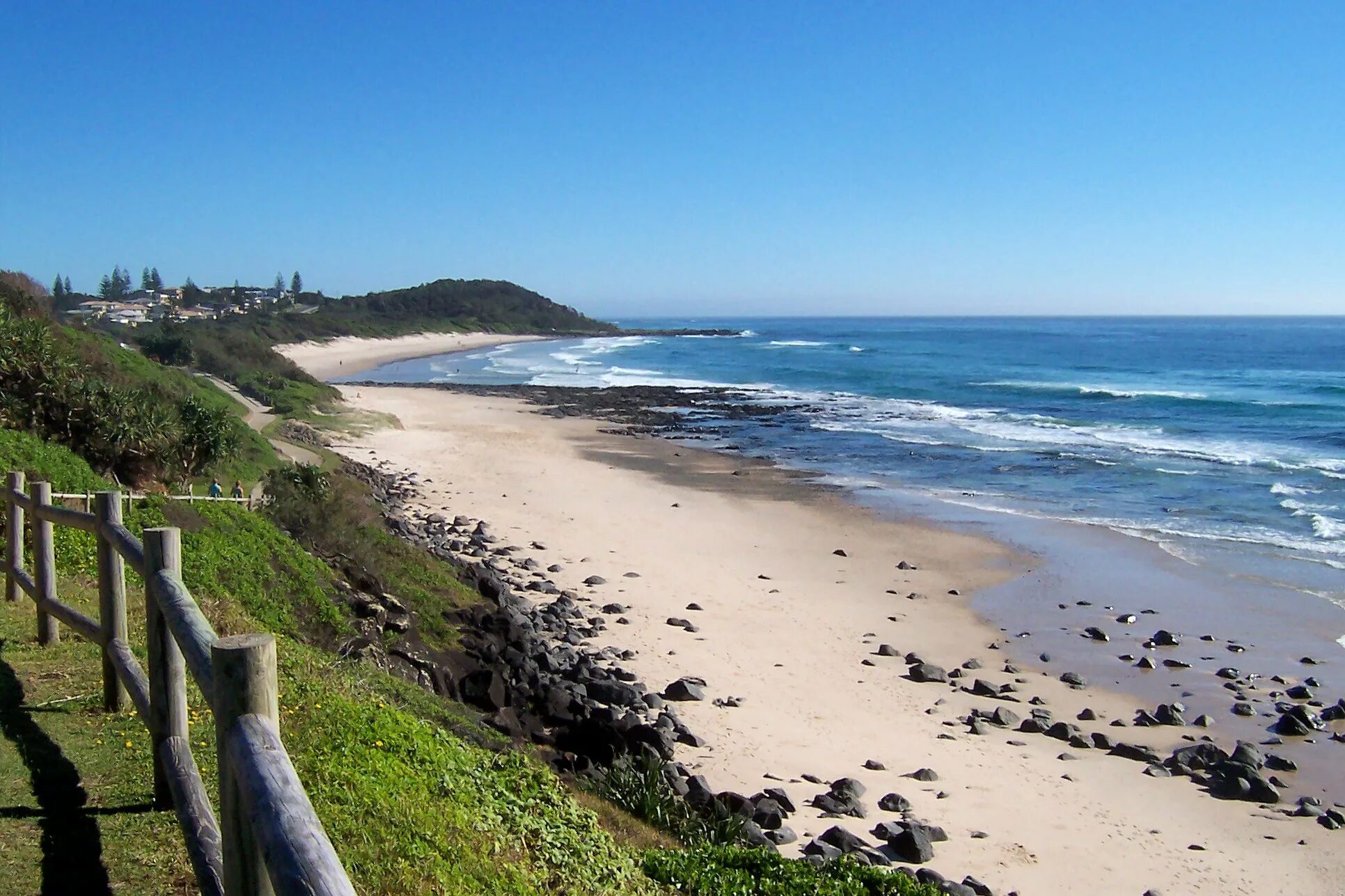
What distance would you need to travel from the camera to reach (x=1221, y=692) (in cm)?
1383

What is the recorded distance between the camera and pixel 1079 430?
4269cm

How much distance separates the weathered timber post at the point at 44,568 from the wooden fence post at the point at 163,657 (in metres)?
3.32

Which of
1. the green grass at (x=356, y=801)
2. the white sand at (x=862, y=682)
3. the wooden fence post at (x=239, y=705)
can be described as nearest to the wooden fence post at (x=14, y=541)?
the green grass at (x=356, y=801)

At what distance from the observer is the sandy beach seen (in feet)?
A: 257

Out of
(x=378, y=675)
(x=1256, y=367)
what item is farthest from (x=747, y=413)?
(x=1256, y=367)

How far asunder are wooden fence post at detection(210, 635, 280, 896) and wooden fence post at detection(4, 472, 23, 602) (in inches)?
258

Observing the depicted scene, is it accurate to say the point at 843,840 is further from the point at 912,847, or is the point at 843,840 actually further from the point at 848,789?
the point at 848,789

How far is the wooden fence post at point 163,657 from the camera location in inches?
181

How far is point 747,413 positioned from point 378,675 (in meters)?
40.3

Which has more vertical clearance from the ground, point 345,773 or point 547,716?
point 345,773

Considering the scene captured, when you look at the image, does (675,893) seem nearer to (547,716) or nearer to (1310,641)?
(547,716)

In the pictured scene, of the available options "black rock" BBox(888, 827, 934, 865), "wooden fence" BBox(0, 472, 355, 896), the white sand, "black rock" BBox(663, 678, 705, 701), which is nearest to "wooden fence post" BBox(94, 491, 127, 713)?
"wooden fence" BBox(0, 472, 355, 896)

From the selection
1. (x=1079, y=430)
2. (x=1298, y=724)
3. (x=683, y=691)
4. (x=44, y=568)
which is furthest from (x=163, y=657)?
(x=1079, y=430)

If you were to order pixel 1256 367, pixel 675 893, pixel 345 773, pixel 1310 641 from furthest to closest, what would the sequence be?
pixel 1256 367 → pixel 1310 641 → pixel 675 893 → pixel 345 773
